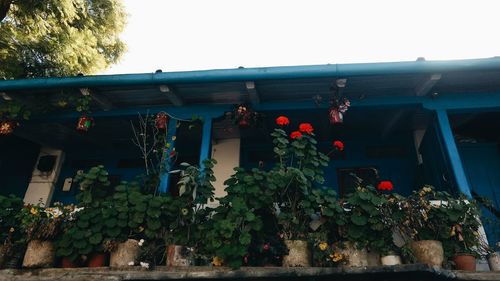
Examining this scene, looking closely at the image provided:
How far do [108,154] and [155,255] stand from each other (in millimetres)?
4706

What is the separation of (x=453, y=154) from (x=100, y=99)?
595 cm

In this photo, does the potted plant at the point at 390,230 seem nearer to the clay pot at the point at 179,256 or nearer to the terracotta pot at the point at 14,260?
the clay pot at the point at 179,256

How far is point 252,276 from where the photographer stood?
176 inches

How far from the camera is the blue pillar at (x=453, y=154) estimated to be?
549cm

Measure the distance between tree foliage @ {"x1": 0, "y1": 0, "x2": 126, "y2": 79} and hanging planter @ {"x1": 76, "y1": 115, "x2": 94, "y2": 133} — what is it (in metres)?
3.03

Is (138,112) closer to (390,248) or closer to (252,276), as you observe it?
(252,276)

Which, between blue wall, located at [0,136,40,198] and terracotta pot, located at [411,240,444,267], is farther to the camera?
blue wall, located at [0,136,40,198]

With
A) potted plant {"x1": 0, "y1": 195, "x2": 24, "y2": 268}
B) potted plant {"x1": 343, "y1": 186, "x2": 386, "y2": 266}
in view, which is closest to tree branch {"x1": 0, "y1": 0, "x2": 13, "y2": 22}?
potted plant {"x1": 0, "y1": 195, "x2": 24, "y2": 268}

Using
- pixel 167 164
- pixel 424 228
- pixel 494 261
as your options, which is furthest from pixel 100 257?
pixel 494 261

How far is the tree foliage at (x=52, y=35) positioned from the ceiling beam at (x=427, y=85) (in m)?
7.42

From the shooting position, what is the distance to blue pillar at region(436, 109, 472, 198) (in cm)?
549

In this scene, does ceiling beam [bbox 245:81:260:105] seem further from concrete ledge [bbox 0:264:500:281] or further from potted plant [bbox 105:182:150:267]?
concrete ledge [bbox 0:264:500:281]

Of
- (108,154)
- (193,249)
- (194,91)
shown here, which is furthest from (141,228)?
(108,154)

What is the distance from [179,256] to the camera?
4820mm
